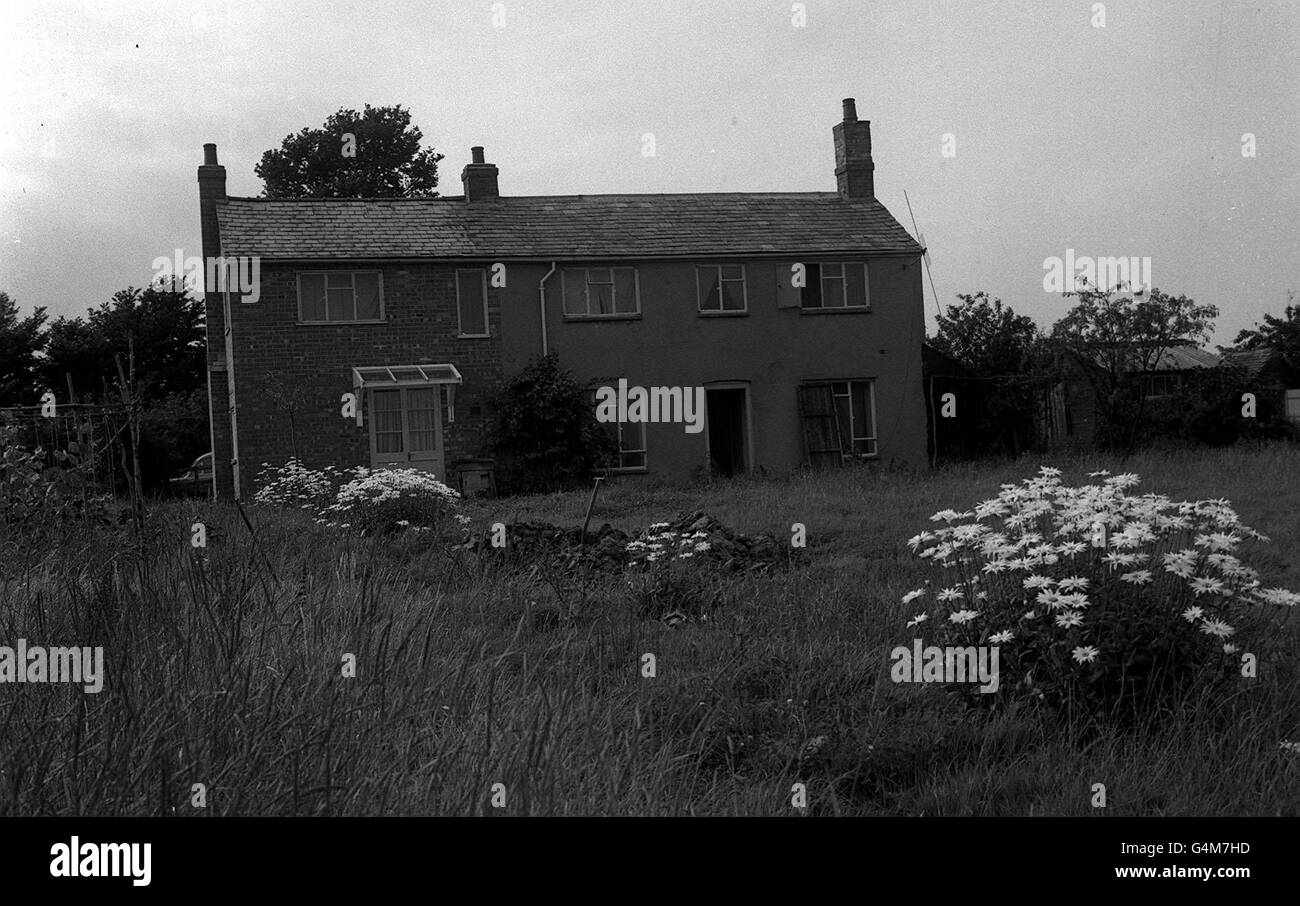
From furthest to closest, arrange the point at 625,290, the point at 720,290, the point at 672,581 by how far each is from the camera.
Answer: the point at 720,290 < the point at 625,290 < the point at 672,581

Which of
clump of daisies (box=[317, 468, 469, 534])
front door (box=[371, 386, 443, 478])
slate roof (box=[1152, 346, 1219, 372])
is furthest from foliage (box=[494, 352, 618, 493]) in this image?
slate roof (box=[1152, 346, 1219, 372])

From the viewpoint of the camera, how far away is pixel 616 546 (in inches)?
409

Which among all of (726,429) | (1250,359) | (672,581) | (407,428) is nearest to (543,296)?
(407,428)

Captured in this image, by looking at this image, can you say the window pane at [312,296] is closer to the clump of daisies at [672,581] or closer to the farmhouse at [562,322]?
the farmhouse at [562,322]

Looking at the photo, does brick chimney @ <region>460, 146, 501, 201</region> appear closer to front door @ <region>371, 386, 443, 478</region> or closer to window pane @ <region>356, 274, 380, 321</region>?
window pane @ <region>356, 274, 380, 321</region>

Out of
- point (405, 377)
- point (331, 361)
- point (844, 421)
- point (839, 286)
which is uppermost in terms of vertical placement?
point (839, 286)

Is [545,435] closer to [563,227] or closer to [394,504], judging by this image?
[563,227]

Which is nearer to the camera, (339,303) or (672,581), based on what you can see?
(672,581)

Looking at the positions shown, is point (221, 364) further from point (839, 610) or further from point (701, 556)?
point (839, 610)

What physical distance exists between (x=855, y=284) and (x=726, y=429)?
428 cm

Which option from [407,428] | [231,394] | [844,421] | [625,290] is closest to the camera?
[231,394]

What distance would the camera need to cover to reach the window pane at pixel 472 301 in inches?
945

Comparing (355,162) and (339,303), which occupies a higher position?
(355,162)

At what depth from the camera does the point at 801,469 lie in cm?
2389
